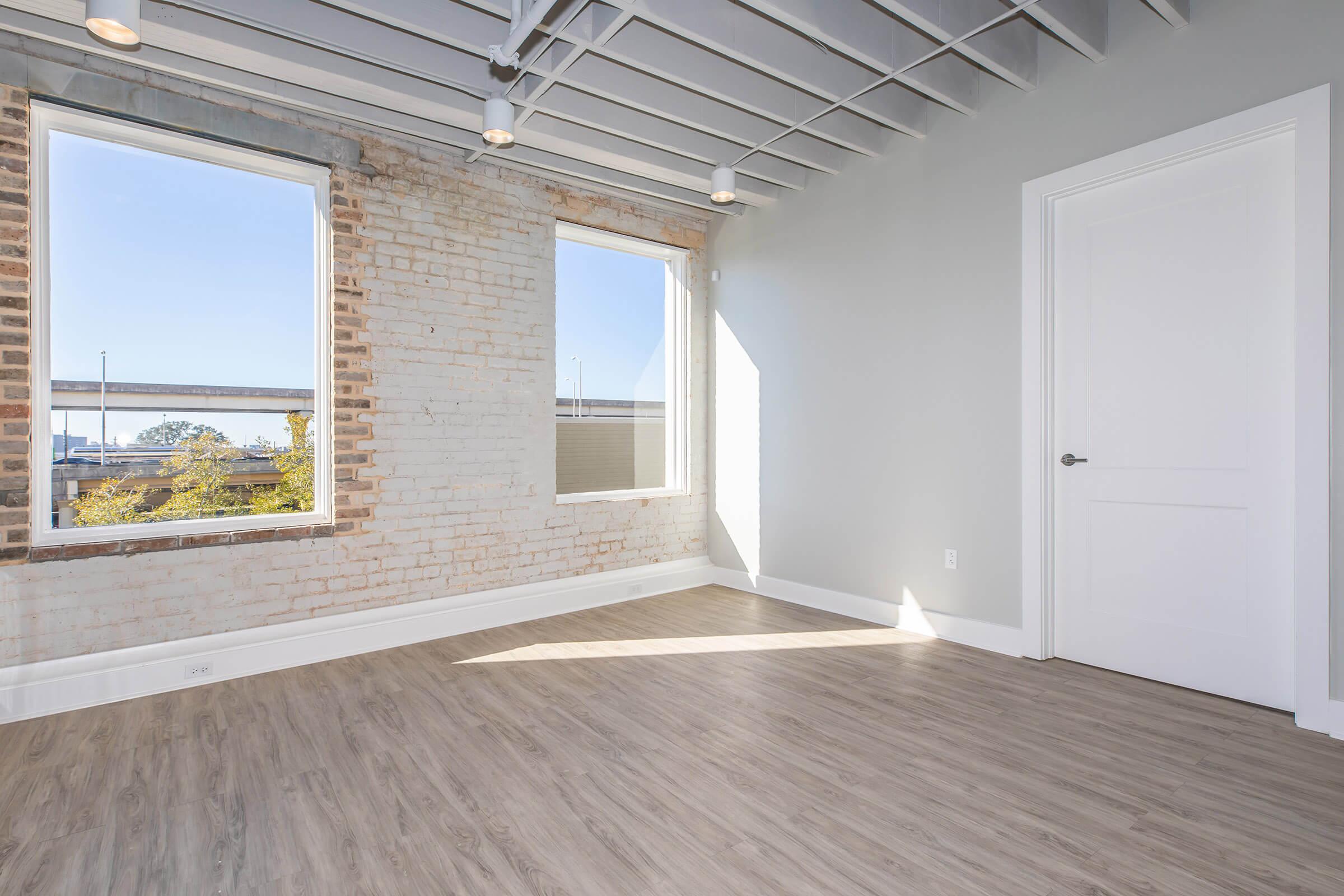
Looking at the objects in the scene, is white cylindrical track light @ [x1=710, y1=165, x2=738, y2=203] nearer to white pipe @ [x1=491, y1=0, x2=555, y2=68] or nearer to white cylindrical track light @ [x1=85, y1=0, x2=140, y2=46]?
white pipe @ [x1=491, y1=0, x2=555, y2=68]

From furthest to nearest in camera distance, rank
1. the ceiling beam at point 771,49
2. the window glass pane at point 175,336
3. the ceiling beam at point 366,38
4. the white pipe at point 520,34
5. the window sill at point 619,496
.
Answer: the window sill at point 619,496, the window glass pane at point 175,336, the ceiling beam at point 771,49, the ceiling beam at point 366,38, the white pipe at point 520,34

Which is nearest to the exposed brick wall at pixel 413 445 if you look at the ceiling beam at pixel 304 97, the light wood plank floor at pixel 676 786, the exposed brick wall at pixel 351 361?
the exposed brick wall at pixel 351 361

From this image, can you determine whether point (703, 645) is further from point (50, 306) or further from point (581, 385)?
point (50, 306)

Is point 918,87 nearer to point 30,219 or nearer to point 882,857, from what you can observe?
point 882,857

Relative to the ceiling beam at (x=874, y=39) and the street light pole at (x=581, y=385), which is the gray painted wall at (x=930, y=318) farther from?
the street light pole at (x=581, y=385)

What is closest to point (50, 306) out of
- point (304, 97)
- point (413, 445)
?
point (304, 97)

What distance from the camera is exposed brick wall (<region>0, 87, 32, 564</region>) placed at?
9.63 feet

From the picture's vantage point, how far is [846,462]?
15.0ft

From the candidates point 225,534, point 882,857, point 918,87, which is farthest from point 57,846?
point 918,87

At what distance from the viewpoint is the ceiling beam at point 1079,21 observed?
2902 millimetres

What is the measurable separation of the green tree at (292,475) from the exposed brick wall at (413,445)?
0.61ft

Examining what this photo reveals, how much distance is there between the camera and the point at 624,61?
3154 mm

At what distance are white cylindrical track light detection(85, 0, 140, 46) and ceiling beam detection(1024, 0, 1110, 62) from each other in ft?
11.1

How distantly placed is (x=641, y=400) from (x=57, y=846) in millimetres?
4080
